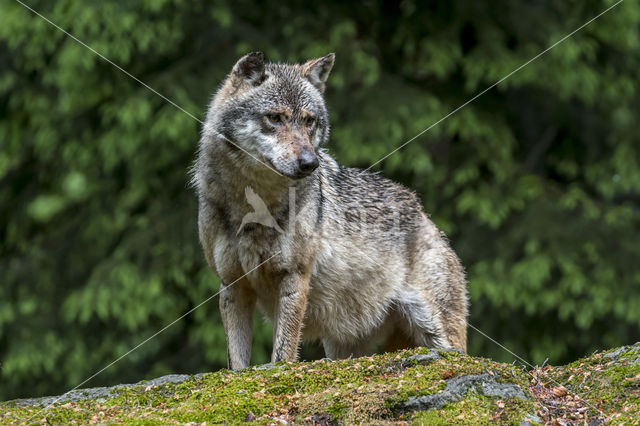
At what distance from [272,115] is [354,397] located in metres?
2.32

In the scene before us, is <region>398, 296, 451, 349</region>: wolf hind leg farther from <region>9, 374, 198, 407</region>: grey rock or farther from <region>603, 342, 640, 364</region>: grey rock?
<region>9, 374, 198, 407</region>: grey rock

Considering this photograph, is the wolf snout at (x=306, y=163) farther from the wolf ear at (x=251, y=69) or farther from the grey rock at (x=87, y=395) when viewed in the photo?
the grey rock at (x=87, y=395)

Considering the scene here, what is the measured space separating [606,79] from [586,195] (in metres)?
1.48

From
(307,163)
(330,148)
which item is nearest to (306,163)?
(307,163)

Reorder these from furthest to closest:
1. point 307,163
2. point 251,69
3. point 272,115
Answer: point 251,69
point 272,115
point 307,163

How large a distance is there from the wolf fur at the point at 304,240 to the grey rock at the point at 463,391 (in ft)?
5.60

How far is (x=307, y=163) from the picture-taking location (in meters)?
5.55

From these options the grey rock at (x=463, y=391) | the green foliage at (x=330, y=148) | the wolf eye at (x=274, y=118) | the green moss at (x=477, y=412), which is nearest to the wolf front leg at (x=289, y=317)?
the wolf eye at (x=274, y=118)

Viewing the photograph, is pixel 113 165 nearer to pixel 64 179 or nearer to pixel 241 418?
pixel 64 179

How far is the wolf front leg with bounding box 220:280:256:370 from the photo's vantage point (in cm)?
600

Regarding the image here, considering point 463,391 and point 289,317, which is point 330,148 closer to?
point 289,317

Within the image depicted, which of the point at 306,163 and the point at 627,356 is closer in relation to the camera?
the point at 627,356

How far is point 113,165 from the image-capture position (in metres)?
10.8

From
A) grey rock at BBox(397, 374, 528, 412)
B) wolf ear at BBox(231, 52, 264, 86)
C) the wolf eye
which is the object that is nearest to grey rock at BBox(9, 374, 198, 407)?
grey rock at BBox(397, 374, 528, 412)
